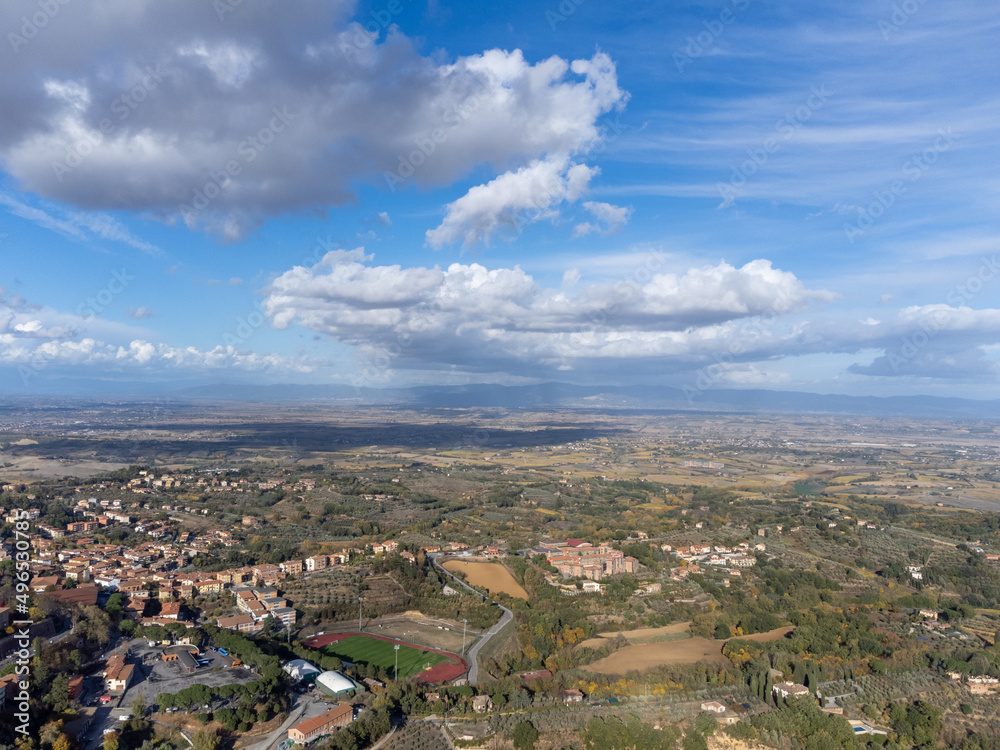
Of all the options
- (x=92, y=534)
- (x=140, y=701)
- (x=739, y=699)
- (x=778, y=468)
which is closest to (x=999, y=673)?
(x=739, y=699)

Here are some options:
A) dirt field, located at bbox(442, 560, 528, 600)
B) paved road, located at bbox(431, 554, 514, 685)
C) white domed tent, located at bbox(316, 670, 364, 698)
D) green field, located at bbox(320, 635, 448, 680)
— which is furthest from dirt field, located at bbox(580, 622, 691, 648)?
white domed tent, located at bbox(316, 670, 364, 698)

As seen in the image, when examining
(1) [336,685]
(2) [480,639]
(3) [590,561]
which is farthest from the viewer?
(3) [590,561]

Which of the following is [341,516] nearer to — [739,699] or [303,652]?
[303,652]

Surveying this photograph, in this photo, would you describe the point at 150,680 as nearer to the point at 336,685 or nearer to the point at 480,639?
the point at 336,685

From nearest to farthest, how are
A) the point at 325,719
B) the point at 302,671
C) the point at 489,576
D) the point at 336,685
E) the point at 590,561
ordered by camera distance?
1. the point at 325,719
2. the point at 336,685
3. the point at 302,671
4. the point at 489,576
5. the point at 590,561

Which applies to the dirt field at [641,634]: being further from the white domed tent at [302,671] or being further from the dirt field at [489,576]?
the white domed tent at [302,671]

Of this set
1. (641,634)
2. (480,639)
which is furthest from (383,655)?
(641,634)
